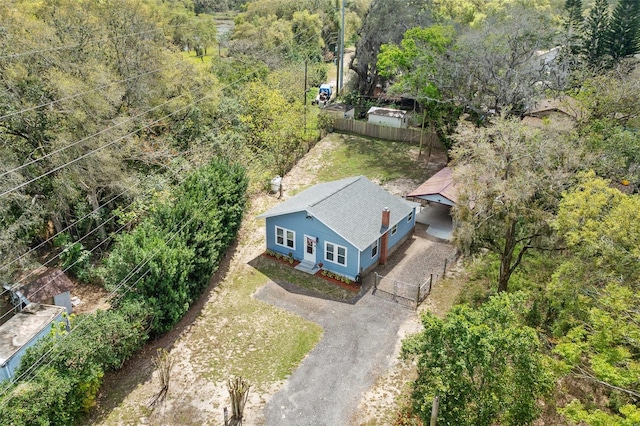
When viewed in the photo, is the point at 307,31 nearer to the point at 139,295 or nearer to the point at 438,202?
the point at 438,202

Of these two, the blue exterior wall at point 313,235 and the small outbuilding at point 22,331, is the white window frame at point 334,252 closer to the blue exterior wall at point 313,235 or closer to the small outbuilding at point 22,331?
the blue exterior wall at point 313,235

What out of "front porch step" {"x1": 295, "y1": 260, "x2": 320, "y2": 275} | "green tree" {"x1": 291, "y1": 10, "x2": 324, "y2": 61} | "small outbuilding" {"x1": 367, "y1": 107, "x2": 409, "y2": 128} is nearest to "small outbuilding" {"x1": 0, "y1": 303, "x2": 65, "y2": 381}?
"front porch step" {"x1": 295, "y1": 260, "x2": 320, "y2": 275}

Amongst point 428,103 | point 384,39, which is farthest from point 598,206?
point 384,39

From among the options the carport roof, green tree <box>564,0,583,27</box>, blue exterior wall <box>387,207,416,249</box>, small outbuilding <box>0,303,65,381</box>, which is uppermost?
green tree <box>564,0,583,27</box>

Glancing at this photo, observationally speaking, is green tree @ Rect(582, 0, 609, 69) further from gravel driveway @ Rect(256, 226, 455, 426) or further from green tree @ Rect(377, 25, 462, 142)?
gravel driveway @ Rect(256, 226, 455, 426)

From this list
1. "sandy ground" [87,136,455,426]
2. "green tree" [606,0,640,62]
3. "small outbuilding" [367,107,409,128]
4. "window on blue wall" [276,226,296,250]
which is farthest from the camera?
"small outbuilding" [367,107,409,128]

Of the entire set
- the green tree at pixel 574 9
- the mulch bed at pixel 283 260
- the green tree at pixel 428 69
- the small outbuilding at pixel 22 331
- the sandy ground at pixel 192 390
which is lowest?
the sandy ground at pixel 192 390

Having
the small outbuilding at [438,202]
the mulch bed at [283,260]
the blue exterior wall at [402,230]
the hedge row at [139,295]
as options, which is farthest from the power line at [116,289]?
the small outbuilding at [438,202]
